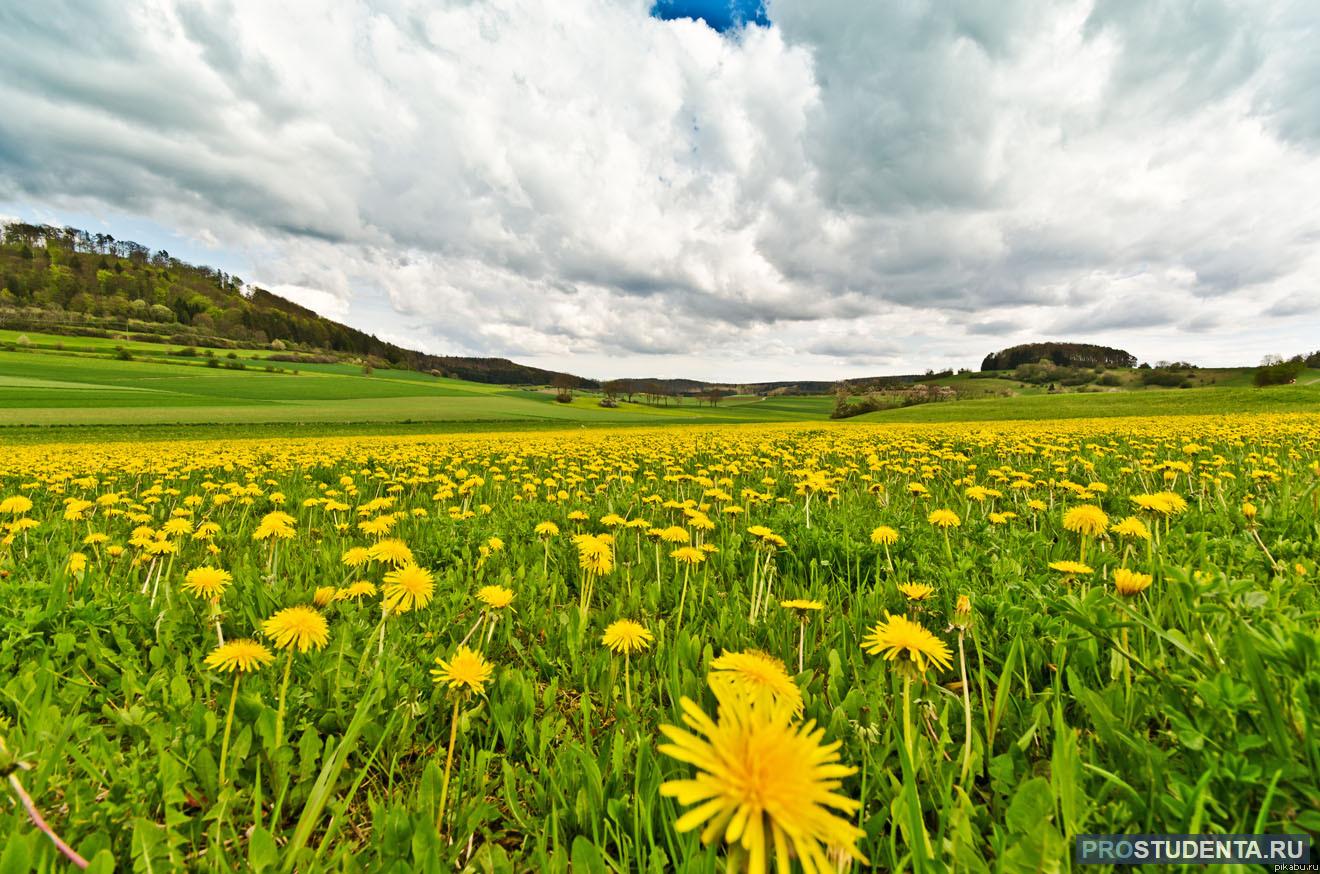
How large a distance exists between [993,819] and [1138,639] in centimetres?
125

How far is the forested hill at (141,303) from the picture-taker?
111 metres

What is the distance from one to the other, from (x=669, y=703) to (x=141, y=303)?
605 ft

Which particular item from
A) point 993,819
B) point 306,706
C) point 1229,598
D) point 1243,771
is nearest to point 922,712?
point 993,819

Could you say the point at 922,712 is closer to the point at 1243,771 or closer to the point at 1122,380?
the point at 1243,771

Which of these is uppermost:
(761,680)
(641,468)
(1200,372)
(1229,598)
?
(1200,372)

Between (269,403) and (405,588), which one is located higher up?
(405,588)

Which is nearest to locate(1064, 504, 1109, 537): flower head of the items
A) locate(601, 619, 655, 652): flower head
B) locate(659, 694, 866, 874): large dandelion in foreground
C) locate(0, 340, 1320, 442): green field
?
locate(601, 619, 655, 652): flower head

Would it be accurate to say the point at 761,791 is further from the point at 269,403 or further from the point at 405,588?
the point at 269,403

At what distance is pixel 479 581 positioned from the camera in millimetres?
3293

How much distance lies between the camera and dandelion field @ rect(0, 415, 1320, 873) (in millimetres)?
1232

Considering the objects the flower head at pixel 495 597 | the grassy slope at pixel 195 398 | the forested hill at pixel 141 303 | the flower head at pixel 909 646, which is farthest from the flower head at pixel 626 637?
the forested hill at pixel 141 303

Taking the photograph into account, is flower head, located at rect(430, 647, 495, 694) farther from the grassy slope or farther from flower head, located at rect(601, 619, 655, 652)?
the grassy slope

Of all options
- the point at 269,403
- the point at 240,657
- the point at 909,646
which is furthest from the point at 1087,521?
the point at 269,403

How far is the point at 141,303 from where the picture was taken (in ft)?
412
